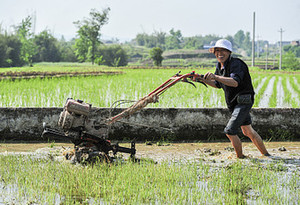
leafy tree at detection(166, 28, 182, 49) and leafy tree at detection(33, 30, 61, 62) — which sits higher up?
leafy tree at detection(166, 28, 182, 49)

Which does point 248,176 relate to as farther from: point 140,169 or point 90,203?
point 90,203

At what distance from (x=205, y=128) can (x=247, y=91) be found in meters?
1.65

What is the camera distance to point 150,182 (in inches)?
138

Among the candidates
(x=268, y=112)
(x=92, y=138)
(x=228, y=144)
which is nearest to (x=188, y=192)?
(x=92, y=138)

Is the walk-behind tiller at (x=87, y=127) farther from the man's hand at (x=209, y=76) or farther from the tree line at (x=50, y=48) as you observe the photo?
the tree line at (x=50, y=48)

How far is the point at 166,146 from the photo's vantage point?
17.3 ft

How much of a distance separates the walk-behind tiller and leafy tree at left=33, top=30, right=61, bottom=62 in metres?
57.4

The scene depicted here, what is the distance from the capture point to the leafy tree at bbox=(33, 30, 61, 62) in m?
59.6

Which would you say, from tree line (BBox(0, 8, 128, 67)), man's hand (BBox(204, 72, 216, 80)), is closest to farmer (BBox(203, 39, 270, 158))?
man's hand (BBox(204, 72, 216, 80))

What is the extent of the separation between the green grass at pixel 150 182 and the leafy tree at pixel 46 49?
5769cm

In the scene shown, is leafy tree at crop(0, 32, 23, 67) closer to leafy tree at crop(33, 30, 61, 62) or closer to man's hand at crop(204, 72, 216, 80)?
leafy tree at crop(33, 30, 61, 62)

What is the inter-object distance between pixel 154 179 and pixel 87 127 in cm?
91

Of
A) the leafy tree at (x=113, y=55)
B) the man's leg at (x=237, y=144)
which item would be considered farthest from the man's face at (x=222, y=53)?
the leafy tree at (x=113, y=55)

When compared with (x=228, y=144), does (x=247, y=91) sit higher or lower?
higher
